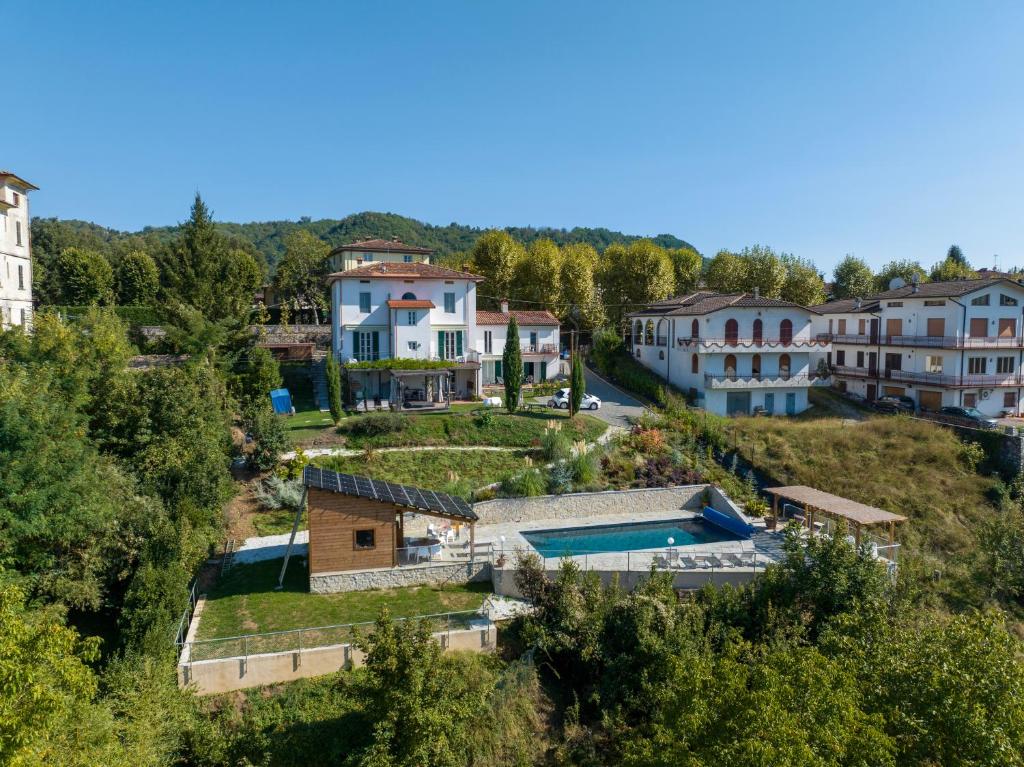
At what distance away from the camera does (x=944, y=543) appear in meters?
26.4

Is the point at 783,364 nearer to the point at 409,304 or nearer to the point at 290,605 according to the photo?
the point at 409,304

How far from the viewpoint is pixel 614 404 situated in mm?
40594

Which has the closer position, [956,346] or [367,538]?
[367,538]

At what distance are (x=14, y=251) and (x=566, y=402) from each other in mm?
31255

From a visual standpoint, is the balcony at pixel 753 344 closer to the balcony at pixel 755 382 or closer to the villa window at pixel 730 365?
the villa window at pixel 730 365

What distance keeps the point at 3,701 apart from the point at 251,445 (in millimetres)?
20021

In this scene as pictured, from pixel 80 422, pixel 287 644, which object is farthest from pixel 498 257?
pixel 287 644

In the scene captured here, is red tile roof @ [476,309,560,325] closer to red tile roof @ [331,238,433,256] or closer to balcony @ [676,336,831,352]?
red tile roof @ [331,238,433,256]

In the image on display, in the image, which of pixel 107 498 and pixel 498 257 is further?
pixel 498 257

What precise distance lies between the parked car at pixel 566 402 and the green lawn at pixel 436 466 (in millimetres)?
7224

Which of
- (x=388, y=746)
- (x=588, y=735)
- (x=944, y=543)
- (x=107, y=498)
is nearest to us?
(x=388, y=746)

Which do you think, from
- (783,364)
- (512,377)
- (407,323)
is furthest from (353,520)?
(783,364)

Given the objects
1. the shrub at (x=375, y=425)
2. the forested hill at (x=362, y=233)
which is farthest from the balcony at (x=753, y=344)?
the forested hill at (x=362, y=233)

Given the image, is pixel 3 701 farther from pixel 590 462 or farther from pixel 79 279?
pixel 79 279
